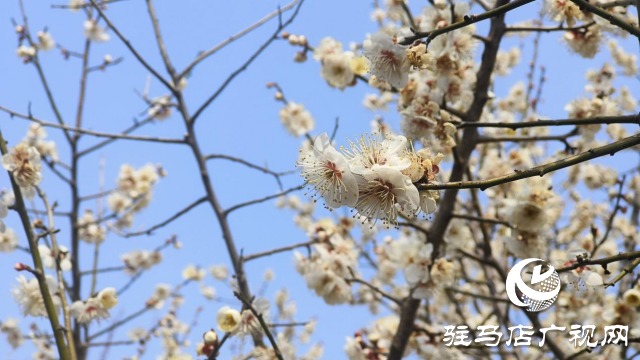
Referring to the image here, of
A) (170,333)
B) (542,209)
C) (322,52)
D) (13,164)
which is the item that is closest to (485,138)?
(542,209)

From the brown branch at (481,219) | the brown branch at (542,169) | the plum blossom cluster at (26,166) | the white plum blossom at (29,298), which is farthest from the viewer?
the white plum blossom at (29,298)

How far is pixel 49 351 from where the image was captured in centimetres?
620

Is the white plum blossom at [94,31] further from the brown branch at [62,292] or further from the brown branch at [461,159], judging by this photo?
the brown branch at [461,159]

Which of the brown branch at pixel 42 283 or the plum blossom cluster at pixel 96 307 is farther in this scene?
the plum blossom cluster at pixel 96 307

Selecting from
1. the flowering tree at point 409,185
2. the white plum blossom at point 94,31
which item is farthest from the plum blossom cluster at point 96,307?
the white plum blossom at point 94,31

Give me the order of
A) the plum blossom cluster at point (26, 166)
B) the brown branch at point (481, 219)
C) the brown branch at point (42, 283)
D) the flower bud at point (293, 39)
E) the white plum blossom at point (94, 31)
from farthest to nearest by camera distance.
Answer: the white plum blossom at point (94, 31)
the flower bud at point (293, 39)
the brown branch at point (481, 219)
the plum blossom cluster at point (26, 166)
the brown branch at point (42, 283)

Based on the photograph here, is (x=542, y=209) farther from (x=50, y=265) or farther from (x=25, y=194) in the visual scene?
(x=50, y=265)

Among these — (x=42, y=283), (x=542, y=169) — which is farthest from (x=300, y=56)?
(x=542, y=169)

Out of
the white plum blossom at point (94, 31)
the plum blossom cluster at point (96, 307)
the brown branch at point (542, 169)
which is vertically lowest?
the brown branch at point (542, 169)

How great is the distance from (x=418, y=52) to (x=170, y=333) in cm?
561

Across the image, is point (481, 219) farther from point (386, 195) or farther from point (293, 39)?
point (293, 39)

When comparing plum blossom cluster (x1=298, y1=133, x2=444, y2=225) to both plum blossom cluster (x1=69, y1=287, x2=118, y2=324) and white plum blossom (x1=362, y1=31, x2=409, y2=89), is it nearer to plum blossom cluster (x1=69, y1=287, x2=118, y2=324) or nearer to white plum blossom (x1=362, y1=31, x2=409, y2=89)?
white plum blossom (x1=362, y1=31, x2=409, y2=89)

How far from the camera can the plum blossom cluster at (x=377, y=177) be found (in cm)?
130

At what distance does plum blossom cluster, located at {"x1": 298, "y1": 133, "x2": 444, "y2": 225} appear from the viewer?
130 cm
